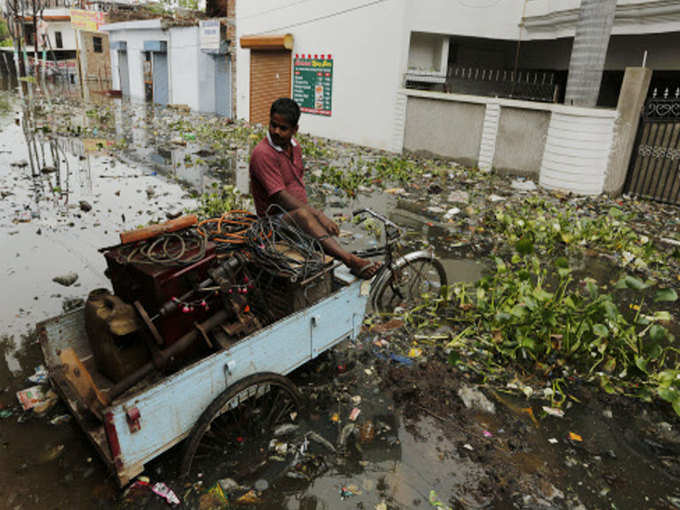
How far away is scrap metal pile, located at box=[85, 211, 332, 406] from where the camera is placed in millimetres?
2611

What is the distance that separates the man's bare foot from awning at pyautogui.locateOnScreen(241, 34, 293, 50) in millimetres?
14188

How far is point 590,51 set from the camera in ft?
29.0

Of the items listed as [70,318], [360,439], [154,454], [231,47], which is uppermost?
[231,47]

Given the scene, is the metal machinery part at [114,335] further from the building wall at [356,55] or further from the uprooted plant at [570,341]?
the building wall at [356,55]

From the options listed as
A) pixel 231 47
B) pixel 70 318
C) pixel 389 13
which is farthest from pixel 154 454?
pixel 231 47

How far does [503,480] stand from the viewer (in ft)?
8.76

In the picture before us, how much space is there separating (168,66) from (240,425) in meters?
25.6

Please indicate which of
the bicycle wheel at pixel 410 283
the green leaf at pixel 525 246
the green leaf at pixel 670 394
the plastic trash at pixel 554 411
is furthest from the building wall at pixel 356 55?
the green leaf at pixel 670 394

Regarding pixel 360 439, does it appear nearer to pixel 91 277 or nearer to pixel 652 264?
pixel 91 277

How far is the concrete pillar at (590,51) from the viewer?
8656 millimetres

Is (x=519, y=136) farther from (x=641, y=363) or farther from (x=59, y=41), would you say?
(x=59, y=41)

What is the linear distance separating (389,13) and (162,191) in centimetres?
831

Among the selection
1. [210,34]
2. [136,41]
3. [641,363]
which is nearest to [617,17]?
[641,363]

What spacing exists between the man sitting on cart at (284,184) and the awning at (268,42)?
13.5m
